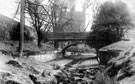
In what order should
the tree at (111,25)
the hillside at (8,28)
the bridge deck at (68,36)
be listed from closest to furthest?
1. the hillside at (8,28)
2. the tree at (111,25)
3. the bridge deck at (68,36)

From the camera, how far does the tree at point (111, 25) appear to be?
32.6 m

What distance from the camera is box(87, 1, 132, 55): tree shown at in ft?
107

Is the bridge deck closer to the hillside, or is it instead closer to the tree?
the tree

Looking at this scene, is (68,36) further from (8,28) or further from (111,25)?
(8,28)

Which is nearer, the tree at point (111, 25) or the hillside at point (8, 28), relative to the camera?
the hillside at point (8, 28)

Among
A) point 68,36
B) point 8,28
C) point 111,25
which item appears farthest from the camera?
point 68,36

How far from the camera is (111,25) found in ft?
108

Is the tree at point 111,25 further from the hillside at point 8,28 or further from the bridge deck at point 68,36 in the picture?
the hillside at point 8,28

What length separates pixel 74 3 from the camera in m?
41.4

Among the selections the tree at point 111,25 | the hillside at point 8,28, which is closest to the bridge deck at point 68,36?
the tree at point 111,25

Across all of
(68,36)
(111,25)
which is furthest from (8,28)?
(111,25)

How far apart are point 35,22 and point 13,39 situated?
9.85 metres

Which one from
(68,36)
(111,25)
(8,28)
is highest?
(111,25)

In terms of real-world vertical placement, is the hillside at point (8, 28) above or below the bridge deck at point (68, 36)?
above
